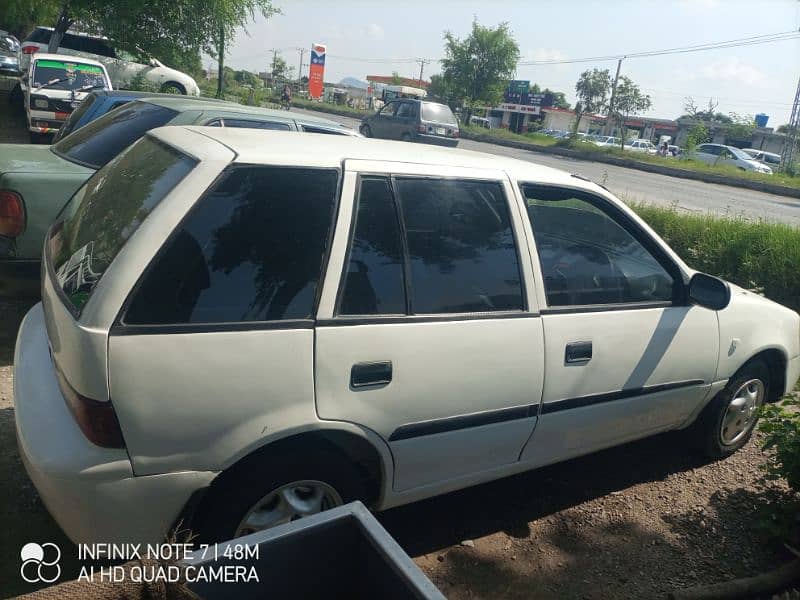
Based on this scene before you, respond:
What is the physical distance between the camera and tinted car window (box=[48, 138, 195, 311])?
7.76 feet

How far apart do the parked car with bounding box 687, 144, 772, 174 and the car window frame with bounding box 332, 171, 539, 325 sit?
3025 centimetres

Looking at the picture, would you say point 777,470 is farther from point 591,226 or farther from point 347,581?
point 347,581

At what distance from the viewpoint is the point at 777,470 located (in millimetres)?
3516

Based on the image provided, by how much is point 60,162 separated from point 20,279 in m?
1.13

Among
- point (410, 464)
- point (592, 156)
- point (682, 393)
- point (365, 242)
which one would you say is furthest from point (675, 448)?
point (592, 156)

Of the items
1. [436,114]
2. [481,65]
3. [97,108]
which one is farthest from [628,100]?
[97,108]

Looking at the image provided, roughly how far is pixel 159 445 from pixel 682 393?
280 cm

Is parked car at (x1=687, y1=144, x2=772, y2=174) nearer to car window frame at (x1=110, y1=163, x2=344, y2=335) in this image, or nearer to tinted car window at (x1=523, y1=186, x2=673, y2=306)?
tinted car window at (x1=523, y1=186, x2=673, y2=306)

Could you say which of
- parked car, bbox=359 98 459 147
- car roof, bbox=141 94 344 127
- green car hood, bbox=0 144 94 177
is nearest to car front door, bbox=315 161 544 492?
green car hood, bbox=0 144 94 177

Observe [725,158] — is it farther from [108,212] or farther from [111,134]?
[108,212]

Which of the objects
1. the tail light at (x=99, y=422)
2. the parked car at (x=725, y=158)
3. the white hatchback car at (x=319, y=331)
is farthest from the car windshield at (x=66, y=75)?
the parked car at (x=725, y=158)

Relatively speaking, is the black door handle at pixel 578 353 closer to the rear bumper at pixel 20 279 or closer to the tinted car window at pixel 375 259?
the tinted car window at pixel 375 259

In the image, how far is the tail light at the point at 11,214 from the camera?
14.2 feet

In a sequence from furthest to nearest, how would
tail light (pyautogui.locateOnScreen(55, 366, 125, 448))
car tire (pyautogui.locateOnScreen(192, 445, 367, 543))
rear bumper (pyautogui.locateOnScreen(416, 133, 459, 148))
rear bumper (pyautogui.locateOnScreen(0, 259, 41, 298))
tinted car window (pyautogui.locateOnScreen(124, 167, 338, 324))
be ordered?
rear bumper (pyautogui.locateOnScreen(416, 133, 459, 148)), rear bumper (pyautogui.locateOnScreen(0, 259, 41, 298)), car tire (pyautogui.locateOnScreen(192, 445, 367, 543)), tinted car window (pyautogui.locateOnScreen(124, 167, 338, 324)), tail light (pyautogui.locateOnScreen(55, 366, 125, 448))
